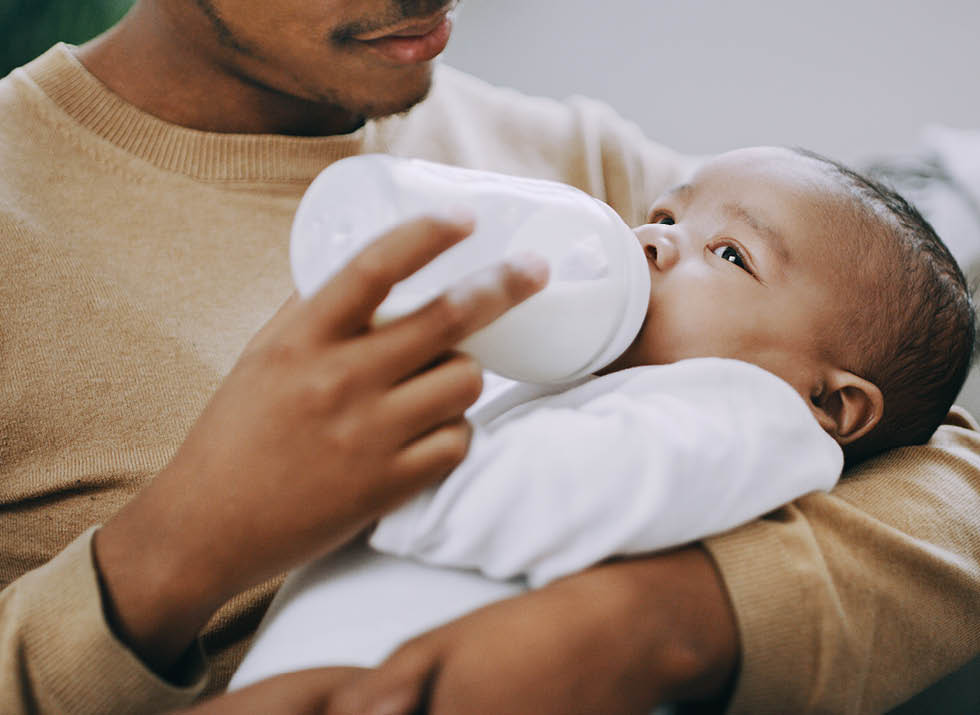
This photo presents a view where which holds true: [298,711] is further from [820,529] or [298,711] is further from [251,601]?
[820,529]

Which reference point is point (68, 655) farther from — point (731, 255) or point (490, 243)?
point (731, 255)

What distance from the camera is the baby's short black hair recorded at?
0.73 m

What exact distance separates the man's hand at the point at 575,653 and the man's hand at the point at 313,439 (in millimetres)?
102

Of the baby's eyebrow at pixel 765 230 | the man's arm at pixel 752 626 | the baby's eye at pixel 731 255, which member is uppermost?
the baby's eyebrow at pixel 765 230

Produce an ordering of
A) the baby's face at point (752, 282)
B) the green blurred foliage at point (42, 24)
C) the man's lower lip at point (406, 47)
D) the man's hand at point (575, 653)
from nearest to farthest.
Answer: the man's hand at point (575, 653) < the baby's face at point (752, 282) < the man's lower lip at point (406, 47) < the green blurred foliage at point (42, 24)

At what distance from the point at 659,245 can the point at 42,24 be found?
930mm

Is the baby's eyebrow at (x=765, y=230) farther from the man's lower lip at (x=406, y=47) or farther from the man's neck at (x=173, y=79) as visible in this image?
the man's neck at (x=173, y=79)

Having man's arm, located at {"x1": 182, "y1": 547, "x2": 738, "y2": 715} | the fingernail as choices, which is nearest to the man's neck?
the fingernail

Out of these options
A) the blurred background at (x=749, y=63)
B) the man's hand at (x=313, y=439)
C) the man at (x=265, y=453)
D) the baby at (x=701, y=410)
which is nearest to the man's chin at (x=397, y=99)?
the man at (x=265, y=453)

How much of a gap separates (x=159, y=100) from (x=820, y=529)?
0.86 m

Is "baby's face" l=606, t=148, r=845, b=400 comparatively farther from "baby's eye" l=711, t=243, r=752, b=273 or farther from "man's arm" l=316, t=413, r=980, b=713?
"man's arm" l=316, t=413, r=980, b=713

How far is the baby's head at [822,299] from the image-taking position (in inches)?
28.0

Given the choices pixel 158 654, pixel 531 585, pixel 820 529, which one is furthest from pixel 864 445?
pixel 158 654

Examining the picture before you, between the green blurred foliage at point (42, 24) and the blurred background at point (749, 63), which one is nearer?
the green blurred foliage at point (42, 24)
